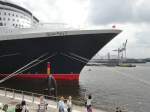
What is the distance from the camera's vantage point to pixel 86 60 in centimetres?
3816

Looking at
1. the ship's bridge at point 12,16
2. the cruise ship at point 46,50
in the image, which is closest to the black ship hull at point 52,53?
the cruise ship at point 46,50

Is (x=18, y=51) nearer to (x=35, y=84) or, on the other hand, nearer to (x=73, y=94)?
(x=35, y=84)

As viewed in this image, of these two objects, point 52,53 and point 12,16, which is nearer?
point 52,53

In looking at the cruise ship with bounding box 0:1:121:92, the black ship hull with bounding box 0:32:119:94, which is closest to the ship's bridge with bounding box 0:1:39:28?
the cruise ship with bounding box 0:1:121:92

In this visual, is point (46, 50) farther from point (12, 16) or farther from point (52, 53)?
point (12, 16)

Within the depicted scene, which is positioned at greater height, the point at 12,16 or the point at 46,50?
the point at 12,16

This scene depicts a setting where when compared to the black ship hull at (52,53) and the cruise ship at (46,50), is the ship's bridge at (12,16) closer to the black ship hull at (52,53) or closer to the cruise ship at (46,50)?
the cruise ship at (46,50)

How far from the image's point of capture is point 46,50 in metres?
35.8

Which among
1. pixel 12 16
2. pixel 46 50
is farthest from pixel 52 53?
pixel 12 16

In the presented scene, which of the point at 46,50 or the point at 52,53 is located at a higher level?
the point at 46,50

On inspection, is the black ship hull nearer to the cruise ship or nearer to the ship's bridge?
the cruise ship

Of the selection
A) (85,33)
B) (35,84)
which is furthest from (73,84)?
(85,33)

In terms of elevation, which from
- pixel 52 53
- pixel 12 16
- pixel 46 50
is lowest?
pixel 52 53

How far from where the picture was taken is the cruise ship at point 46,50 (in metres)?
35.3
